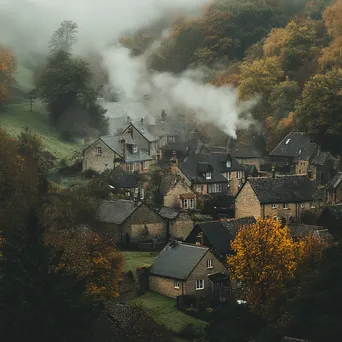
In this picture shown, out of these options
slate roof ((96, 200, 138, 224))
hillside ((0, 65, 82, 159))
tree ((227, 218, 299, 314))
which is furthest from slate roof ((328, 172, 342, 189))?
hillside ((0, 65, 82, 159))

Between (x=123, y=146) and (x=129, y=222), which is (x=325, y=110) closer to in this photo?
(x=123, y=146)

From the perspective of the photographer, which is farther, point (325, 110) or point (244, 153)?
point (244, 153)

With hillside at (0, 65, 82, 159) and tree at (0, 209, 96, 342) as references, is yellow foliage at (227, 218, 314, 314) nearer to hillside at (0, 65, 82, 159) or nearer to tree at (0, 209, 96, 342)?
tree at (0, 209, 96, 342)

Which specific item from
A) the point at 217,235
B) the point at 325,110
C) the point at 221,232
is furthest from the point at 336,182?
the point at 217,235

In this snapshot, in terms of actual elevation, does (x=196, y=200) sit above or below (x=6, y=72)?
below

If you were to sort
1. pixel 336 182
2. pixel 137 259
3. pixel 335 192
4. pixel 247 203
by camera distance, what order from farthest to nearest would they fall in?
1. pixel 336 182
2. pixel 335 192
3. pixel 247 203
4. pixel 137 259

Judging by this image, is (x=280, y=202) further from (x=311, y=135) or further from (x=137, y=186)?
(x=311, y=135)

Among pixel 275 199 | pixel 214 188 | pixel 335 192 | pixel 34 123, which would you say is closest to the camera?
pixel 275 199
